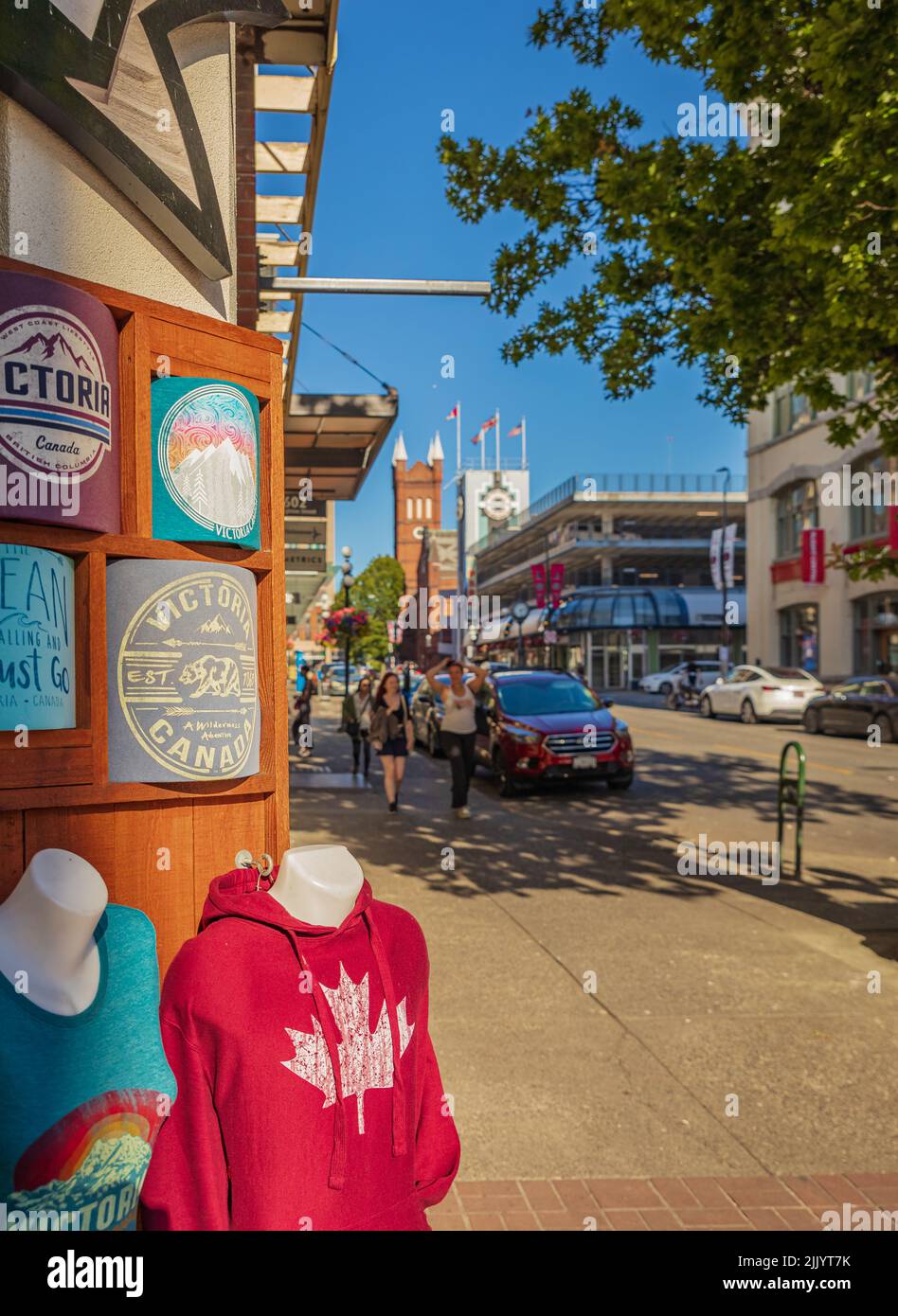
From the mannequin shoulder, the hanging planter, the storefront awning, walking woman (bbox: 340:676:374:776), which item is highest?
the storefront awning

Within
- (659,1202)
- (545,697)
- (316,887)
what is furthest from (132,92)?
(545,697)

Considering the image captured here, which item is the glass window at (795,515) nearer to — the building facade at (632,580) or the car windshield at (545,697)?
the building facade at (632,580)

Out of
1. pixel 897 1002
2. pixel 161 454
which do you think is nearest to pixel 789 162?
pixel 897 1002

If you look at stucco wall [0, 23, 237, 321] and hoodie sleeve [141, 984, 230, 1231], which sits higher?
stucco wall [0, 23, 237, 321]

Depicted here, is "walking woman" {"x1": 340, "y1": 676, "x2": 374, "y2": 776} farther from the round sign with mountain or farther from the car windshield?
the round sign with mountain

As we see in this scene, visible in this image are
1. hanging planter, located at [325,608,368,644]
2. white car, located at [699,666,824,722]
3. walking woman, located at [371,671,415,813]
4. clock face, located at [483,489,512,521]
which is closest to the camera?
walking woman, located at [371,671,415,813]

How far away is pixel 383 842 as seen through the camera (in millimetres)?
10773

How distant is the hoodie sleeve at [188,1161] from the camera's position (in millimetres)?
1720

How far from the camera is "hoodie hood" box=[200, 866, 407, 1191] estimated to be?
1.80 metres

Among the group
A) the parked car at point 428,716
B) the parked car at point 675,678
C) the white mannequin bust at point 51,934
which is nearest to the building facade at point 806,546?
the parked car at point 675,678

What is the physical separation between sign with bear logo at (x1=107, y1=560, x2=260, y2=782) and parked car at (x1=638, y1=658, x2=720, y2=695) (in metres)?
38.5

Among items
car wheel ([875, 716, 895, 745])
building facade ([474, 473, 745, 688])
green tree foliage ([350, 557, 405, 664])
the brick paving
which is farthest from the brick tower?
the brick paving

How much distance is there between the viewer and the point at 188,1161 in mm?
1733

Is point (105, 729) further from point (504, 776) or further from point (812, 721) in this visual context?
point (812, 721)
